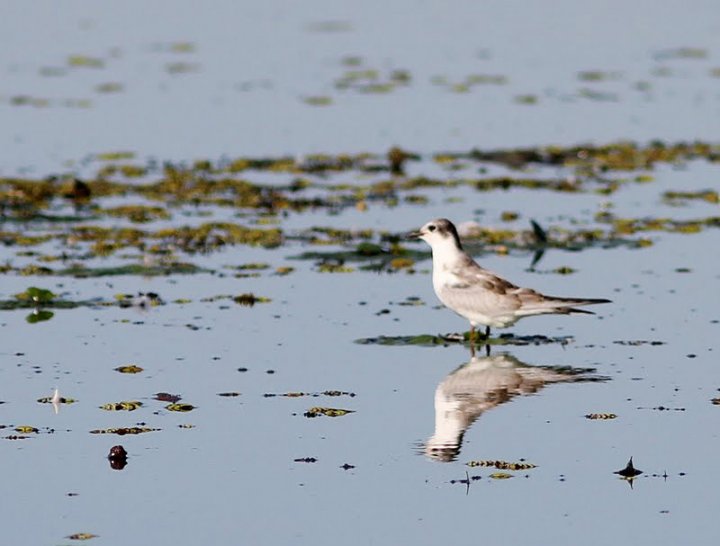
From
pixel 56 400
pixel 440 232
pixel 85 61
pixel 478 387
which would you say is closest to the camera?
pixel 56 400

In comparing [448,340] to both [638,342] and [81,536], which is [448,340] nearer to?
[638,342]

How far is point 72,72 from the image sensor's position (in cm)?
4356

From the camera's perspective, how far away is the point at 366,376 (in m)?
16.6

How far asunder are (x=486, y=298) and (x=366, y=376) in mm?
1956

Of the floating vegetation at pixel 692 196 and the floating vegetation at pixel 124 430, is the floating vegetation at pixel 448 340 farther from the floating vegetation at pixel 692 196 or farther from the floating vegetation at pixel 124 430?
the floating vegetation at pixel 692 196

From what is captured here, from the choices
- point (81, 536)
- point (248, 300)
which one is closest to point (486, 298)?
point (248, 300)

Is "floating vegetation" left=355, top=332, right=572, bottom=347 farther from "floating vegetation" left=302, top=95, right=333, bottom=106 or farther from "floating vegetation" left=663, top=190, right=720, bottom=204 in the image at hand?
"floating vegetation" left=302, top=95, right=333, bottom=106

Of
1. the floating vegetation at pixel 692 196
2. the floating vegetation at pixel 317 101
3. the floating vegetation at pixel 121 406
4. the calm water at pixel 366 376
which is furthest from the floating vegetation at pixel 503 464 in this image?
the floating vegetation at pixel 317 101

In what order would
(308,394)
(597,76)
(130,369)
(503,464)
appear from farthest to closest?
1. (597,76)
2. (130,369)
3. (308,394)
4. (503,464)

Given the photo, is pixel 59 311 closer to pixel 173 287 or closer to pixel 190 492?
pixel 173 287

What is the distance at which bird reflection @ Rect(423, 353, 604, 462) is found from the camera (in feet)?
47.4

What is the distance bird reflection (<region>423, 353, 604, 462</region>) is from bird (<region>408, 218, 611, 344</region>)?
1.60 feet

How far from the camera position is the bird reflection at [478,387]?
14.4 m

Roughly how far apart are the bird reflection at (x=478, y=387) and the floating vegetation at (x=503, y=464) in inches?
17.5
